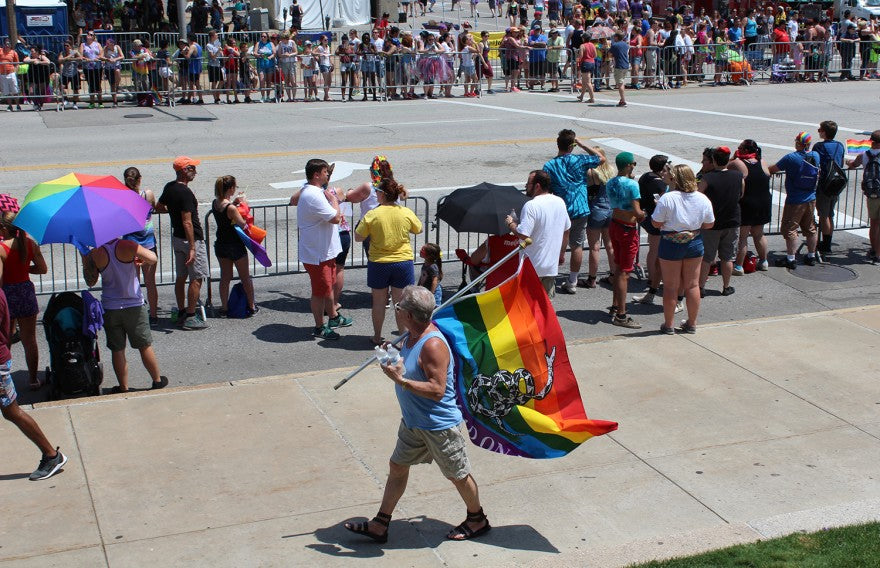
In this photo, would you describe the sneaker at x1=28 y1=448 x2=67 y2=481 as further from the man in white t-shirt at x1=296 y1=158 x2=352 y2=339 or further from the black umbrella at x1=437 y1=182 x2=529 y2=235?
the black umbrella at x1=437 y1=182 x2=529 y2=235

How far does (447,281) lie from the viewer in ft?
39.7

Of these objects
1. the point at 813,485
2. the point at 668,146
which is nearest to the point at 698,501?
the point at 813,485

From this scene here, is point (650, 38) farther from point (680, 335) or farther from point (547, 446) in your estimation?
point (547, 446)

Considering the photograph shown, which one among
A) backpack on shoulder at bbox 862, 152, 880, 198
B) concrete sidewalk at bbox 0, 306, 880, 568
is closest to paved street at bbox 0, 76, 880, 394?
backpack on shoulder at bbox 862, 152, 880, 198

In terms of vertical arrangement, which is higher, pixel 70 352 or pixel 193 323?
pixel 70 352

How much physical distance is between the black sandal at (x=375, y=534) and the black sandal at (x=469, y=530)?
38 cm

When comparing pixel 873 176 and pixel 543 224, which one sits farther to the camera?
pixel 873 176

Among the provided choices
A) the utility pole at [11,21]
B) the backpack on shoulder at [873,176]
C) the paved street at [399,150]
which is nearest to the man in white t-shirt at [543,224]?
the paved street at [399,150]

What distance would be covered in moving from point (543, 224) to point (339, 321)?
Result: 2.31 metres

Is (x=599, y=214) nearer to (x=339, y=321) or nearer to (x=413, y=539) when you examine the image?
(x=339, y=321)

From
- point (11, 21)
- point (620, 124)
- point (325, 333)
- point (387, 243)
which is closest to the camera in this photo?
point (387, 243)

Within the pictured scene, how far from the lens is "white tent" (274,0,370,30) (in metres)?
41.3

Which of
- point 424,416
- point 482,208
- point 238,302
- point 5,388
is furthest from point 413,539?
point 238,302

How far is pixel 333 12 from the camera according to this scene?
41.8 m
